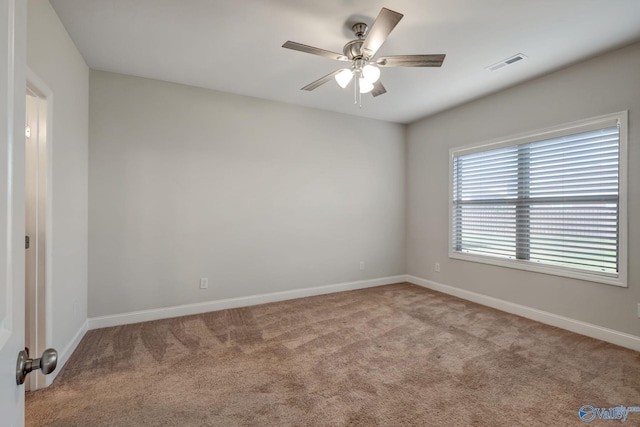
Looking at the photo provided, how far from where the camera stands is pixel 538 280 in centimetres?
329

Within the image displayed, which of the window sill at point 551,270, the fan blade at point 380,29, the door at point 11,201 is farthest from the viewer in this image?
the window sill at point 551,270

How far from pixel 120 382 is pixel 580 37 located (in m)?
4.58

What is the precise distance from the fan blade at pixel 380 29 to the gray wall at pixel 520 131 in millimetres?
2299

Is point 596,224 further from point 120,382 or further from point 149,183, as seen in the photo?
point 149,183

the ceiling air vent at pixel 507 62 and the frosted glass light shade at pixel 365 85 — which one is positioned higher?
the ceiling air vent at pixel 507 62

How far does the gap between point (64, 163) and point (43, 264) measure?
829mm

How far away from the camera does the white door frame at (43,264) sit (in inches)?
80.5

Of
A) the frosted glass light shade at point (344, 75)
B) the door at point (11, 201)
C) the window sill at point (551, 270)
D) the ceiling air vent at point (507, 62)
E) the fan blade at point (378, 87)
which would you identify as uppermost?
the ceiling air vent at point (507, 62)

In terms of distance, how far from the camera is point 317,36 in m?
2.48

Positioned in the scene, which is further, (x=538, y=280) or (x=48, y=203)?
(x=538, y=280)

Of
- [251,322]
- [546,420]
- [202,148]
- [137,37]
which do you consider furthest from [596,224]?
[137,37]

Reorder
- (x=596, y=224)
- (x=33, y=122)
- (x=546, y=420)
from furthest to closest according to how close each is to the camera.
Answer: (x=596, y=224)
(x=33, y=122)
(x=546, y=420)

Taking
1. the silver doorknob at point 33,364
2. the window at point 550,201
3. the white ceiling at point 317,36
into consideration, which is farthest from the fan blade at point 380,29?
the window at point 550,201

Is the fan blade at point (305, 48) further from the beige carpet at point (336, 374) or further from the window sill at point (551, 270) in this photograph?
the window sill at point (551, 270)
